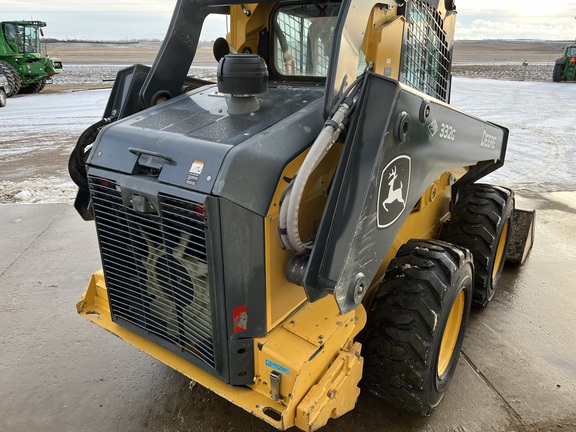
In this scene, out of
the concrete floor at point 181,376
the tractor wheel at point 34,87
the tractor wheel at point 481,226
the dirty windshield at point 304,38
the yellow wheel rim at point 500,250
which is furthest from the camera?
the tractor wheel at point 34,87

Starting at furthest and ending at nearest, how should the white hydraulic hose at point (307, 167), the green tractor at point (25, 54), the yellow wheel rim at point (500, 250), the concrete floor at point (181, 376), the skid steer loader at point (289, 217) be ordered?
the green tractor at point (25, 54)
the yellow wheel rim at point (500, 250)
the concrete floor at point (181, 376)
the skid steer loader at point (289, 217)
the white hydraulic hose at point (307, 167)

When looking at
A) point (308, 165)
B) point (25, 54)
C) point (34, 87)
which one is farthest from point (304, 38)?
point (34, 87)

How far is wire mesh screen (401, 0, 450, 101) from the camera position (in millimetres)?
2752

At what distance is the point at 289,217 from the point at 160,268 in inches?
28.0

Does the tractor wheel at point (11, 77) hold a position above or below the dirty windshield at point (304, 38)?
below

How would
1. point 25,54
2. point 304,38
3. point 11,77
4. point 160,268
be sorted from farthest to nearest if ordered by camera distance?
point 25,54 < point 11,77 < point 304,38 < point 160,268

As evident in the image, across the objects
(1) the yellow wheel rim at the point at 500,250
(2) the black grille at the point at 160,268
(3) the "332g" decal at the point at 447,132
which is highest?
(3) the "332g" decal at the point at 447,132

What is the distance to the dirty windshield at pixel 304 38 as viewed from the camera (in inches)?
113

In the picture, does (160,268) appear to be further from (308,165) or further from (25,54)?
(25,54)

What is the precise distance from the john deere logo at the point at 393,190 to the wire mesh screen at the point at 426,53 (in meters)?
0.77

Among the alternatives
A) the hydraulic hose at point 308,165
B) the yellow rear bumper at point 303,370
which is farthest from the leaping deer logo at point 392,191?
the yellow rear bumper at point 303,370

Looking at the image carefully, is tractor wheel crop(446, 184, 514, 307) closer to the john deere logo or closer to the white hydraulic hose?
the john deere logo

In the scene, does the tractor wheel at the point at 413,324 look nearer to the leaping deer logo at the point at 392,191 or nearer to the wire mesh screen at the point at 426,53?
the leaping deer logo at the point at 392,191

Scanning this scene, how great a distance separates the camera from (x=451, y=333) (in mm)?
3002
